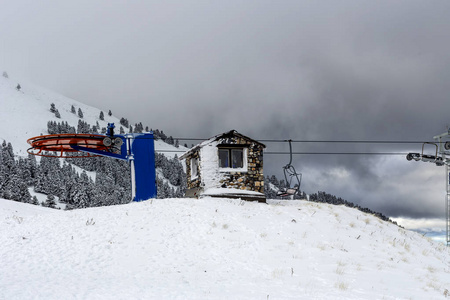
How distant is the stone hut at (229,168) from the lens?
82.8ft

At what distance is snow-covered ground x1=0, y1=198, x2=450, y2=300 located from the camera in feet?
30.5

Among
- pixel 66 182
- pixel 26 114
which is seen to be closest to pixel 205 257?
pixel 66 182

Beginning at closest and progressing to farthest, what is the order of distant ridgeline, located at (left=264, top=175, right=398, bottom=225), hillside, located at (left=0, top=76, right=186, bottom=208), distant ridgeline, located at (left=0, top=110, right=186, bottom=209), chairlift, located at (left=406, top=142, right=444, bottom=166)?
1. chairlift, located at (left=406, top=142, right=444, bottom=166)
2. distant ridgeline, located at (left=0, top=110, right=186, bottom=209)
3. hillside, located at (left=0, top=76, right=186, bottom=208)
4. distant ridgeline, located at (left=264, top=175, right=398, bottom=225)

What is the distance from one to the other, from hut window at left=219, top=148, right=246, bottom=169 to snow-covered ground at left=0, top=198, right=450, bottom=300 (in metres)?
5.47

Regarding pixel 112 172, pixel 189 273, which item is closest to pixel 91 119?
pixel 112 172

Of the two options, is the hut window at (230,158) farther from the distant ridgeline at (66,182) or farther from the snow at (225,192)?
the distant ridgeline at (66,182)

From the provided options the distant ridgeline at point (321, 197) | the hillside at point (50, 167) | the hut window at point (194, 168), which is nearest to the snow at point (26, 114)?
the hillside at point (50, 167)

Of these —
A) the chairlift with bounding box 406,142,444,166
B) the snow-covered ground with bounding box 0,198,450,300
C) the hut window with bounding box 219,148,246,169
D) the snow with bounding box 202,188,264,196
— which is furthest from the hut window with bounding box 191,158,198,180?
the chairlift with bounding box 406,142,444,166

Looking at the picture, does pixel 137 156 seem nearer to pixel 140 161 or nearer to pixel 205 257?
pixel 140 161

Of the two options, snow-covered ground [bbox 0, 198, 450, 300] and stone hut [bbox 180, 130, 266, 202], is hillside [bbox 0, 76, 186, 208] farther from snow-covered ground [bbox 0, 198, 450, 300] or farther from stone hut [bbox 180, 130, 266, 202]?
snow-covered ground [bbox 0, 198, 450, 300]

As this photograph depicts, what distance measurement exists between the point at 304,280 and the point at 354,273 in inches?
86.1

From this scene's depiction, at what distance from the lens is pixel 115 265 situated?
12.0 m

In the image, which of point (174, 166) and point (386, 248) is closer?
point (386, 248)

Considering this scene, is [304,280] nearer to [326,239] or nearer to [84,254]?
[326,239]
